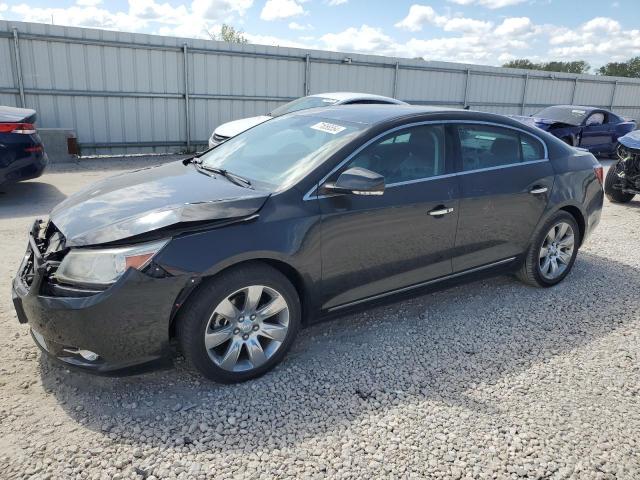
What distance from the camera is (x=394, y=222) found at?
11.9ft

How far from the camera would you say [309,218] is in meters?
3.24

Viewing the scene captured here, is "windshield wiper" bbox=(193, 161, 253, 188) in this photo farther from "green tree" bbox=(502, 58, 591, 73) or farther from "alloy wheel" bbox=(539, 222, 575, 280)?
"green tree" bbox=(502, 58, 591, 73)

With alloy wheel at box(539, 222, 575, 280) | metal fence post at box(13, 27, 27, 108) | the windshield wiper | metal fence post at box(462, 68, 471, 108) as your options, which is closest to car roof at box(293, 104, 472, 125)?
the windshield wiper

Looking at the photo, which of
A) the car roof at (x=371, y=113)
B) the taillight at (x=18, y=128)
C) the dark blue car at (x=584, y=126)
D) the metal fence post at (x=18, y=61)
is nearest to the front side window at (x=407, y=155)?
the car roof at (x=371, y=113)

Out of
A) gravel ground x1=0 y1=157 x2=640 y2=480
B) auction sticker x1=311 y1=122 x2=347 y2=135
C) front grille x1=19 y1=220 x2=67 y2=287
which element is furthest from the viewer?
auction sticker x1=311 y1=122 x2=347 y2=135

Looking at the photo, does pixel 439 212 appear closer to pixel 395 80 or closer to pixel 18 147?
pixel 18 147

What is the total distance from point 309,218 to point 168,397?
1330 mm

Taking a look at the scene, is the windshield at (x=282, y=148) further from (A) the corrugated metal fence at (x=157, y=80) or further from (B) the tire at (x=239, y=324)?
(A) the corrugated metal fence at (x=157, y=80)

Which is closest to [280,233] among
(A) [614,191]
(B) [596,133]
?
(A) [614,191]

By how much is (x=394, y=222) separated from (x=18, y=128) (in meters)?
6.18

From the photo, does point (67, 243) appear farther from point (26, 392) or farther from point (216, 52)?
point (216, 52)

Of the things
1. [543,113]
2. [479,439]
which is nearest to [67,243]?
[479,439]

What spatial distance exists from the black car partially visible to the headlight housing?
5.50 meters

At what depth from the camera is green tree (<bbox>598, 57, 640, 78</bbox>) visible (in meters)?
56.0
